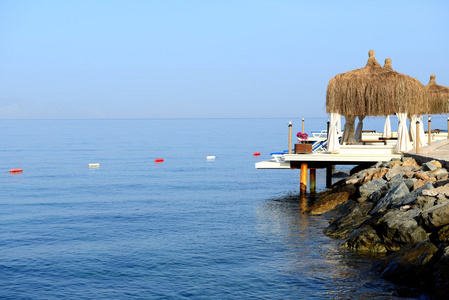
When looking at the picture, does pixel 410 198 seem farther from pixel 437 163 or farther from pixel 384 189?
pixel 437 163

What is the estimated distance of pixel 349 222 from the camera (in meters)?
16.8

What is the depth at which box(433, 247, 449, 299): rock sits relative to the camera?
1006 cm

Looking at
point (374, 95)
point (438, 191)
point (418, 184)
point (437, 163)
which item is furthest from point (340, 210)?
point (374, 95)

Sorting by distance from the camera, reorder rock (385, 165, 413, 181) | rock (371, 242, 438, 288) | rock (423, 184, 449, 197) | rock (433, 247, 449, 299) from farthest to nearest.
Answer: rock (385, 165, 413, 181), rock (423, 184, 449, 197), rock (371, 242, 438, 288), rock (433, 247, 449, 299)

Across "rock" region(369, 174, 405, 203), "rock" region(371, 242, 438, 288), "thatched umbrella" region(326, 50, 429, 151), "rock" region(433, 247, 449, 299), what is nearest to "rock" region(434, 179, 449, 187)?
"rock" region(369, 174, 405, 203)

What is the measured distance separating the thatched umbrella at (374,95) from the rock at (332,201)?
468cm

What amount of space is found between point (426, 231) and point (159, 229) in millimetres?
9169

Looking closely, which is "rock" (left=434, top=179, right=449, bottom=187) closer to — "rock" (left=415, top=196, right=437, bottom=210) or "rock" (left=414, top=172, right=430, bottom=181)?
"rock" (left=414, top=172, right=430, bottom=181)

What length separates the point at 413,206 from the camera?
47.3 ft

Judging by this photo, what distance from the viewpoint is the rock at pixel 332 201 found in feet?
66.7

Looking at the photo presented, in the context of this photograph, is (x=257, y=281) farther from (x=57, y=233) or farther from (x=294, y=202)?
(x=294, y=202)

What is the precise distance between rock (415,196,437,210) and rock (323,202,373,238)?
7.49ft

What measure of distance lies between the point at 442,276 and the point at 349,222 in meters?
6.57

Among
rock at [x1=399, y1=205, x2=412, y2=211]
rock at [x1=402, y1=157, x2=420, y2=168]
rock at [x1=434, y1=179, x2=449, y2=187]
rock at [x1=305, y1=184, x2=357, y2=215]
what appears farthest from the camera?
rock at [x1=402, y1=157, x2=420, y2=168]
